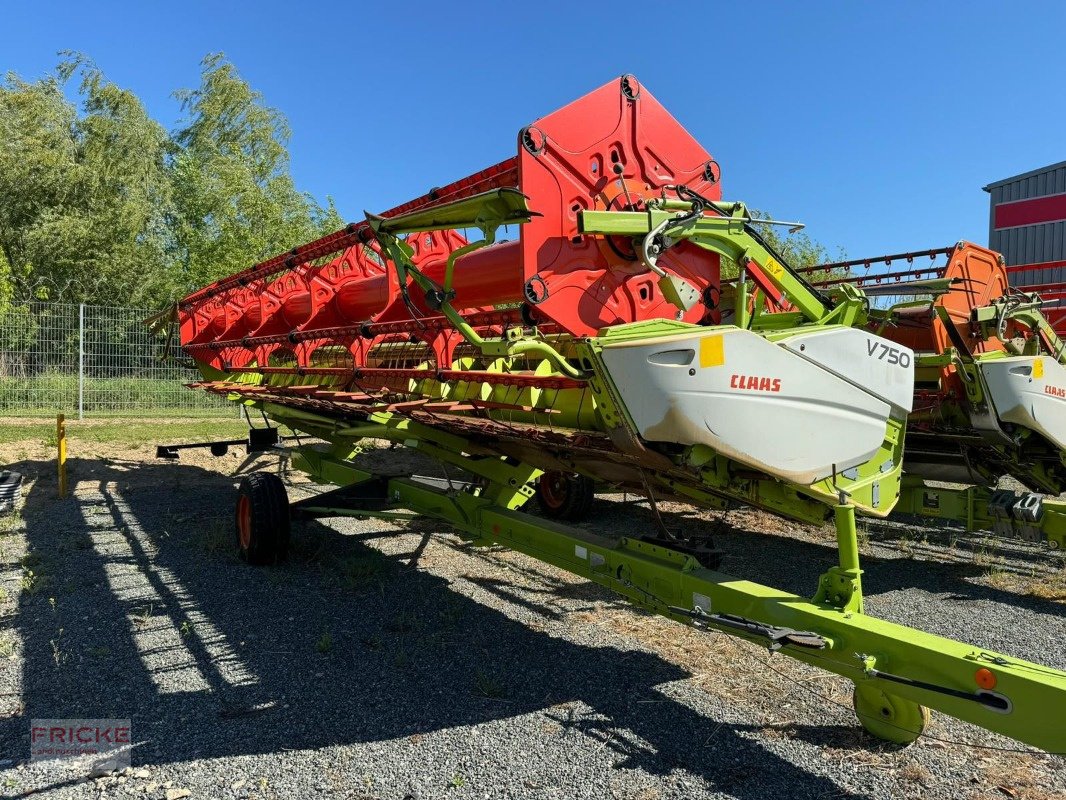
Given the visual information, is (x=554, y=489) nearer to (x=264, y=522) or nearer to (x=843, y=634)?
(x=264, y=522)

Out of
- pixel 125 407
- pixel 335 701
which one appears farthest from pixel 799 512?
pixel 125 407

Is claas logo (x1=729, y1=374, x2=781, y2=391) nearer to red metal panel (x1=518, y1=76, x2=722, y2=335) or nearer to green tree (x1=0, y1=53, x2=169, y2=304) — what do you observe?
red metal panel (x1=518, y1=76, x2=722, y2=335)

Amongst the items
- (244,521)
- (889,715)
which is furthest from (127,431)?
(889,715)

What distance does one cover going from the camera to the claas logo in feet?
9.39

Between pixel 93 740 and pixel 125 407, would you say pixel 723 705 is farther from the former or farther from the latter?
pixel 125 407

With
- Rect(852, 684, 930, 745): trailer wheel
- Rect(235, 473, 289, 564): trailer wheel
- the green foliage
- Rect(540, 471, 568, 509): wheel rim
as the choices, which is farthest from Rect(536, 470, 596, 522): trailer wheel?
the green foliage

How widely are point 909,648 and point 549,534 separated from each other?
1.82 metres

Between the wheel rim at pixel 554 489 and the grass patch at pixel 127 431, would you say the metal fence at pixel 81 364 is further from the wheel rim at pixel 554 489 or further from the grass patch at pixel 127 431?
the wheel rim at pixel 554 489

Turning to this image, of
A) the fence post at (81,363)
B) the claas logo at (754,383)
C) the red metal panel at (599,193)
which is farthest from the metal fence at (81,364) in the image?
the claas logo at (754,383)

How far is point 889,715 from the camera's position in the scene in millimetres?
3186

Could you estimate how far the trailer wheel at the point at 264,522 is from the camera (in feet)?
19.0

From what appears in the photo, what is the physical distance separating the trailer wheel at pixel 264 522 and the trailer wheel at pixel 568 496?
3.01 m

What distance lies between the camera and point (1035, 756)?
3.19 metres

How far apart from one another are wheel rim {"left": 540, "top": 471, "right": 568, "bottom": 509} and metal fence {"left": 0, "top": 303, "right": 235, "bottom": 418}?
32.4 feet
